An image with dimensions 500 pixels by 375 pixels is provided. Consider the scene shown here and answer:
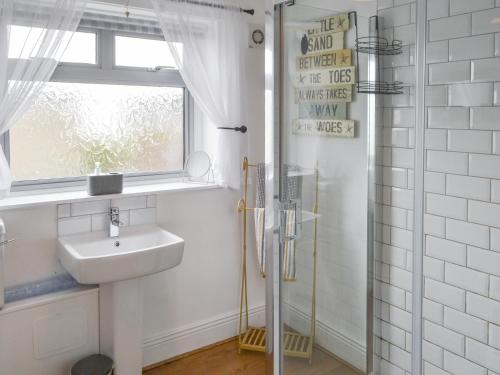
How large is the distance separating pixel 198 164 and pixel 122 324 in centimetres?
109

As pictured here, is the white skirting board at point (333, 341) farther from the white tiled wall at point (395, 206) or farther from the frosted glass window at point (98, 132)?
the frosted glass window at point (98, 132)

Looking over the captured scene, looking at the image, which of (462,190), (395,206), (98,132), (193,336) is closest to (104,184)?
(98,132)

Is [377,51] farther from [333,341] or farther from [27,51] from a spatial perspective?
[27,51]

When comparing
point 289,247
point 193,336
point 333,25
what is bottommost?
point 193,336

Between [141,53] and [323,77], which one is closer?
[323,77]

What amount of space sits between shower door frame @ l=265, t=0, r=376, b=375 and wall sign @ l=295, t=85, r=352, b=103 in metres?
0.09

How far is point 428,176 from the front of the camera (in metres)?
1.85

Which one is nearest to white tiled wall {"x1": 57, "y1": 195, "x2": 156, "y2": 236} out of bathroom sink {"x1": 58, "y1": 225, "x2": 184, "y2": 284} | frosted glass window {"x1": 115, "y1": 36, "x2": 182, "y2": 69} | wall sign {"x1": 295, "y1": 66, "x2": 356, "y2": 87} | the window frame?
bathroom sink {"x1": 58, "y1": 225, "x2": 184, "y2": 284}

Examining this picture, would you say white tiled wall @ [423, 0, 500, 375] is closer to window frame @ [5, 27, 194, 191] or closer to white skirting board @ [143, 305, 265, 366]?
white skirting board @ [143, 305, 265, 366]

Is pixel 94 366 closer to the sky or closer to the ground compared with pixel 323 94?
closer to the ground

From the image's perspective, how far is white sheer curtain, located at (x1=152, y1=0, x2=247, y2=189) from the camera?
269cm

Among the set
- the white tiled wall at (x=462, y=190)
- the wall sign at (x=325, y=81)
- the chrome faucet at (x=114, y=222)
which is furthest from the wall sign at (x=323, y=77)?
the chrome faucet at (x=114, y=222)

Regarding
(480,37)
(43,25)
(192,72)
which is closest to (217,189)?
(192,72)

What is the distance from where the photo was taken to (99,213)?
8.41ft
